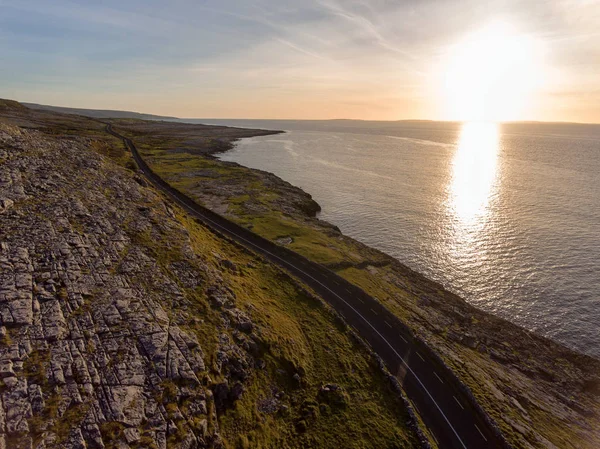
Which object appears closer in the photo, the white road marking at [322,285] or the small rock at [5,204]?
the white road marking at [322,285]

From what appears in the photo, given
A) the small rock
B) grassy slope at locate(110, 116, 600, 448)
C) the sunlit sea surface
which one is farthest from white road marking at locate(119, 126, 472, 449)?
the small rock

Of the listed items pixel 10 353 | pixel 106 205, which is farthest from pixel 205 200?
pixel 10 353

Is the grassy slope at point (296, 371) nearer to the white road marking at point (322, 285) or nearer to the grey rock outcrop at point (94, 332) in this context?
the grey rock outcrop at point (94, 332)

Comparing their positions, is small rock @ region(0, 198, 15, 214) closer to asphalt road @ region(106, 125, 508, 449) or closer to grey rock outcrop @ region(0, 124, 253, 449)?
grey rock outcrop @ region(0, 124, 253, 449)

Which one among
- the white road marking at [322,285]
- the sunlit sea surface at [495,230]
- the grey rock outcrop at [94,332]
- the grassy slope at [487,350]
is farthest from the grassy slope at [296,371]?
the sunlit sea surface at [495,230]

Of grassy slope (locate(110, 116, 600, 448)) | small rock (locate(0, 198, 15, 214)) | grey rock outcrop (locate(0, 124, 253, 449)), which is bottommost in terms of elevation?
grassy slope (locate(110, 116, 600, 448))

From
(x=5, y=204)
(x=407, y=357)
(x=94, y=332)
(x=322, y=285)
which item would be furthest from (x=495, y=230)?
(x=5, y=204)
